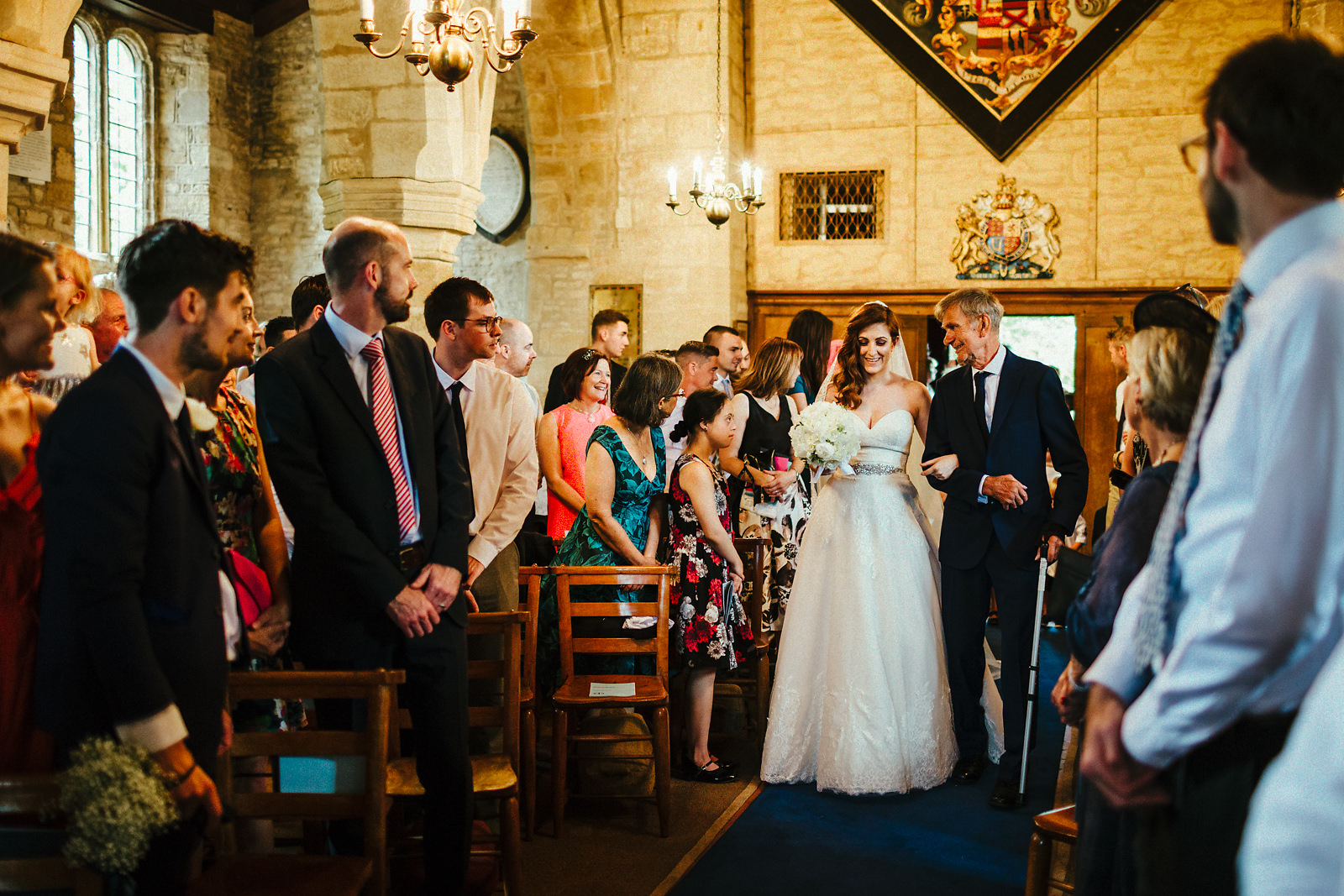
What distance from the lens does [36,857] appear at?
Answer: 1.60 metres

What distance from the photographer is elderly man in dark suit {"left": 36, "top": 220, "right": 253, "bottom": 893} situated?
160 cm

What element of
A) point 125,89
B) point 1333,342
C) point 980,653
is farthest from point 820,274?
point 1333,342

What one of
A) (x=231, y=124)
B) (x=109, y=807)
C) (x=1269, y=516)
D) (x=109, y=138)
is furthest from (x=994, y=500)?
(x=231, y=124)

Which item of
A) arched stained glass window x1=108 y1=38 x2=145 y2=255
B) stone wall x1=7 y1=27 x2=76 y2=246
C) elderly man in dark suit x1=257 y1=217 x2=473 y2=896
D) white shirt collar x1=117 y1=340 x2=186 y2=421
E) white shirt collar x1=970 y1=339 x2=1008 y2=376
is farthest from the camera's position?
arched stained glass window x1=108 y1=38 x2=145 y2=255

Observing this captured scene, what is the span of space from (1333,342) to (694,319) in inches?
319

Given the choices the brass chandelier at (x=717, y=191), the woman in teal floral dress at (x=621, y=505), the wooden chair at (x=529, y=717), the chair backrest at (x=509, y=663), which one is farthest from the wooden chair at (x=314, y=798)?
the brass chandelier at (x=717, y=191)

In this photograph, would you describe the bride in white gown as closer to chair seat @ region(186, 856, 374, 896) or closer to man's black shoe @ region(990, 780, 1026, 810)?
man's black shoe @ region(990, 780, 1026, 810)

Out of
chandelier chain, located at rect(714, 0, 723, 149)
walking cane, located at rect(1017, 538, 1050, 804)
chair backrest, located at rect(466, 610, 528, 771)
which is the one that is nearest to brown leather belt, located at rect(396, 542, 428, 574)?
chair backrest, located at rect(466, 610, 528, 771)

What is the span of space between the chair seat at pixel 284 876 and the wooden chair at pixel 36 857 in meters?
0.29

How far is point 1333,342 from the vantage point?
3.83 feet

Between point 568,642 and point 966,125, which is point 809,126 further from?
point 568,642

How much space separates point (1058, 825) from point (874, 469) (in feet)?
6.68

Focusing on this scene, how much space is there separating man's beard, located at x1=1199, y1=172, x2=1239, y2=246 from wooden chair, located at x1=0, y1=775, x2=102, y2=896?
1812 mm

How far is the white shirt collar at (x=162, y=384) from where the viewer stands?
1.74 meters
